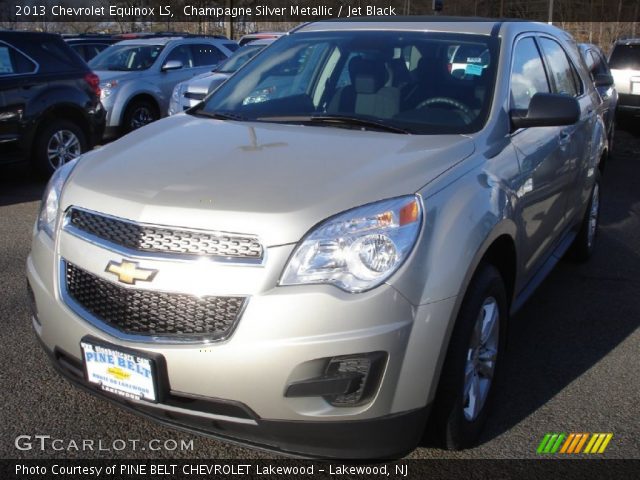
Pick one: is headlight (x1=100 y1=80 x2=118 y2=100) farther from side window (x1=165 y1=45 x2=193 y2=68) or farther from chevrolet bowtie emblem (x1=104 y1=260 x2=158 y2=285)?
chevrolet bowtie emblem (x1=104 y1=260 x2=158 y2=285)

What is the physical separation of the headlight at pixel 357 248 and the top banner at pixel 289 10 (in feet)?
85.2

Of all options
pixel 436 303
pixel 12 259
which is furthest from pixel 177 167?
pixel 12 259

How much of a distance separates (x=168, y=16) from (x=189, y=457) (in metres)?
31.3

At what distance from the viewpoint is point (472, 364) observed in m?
2.95

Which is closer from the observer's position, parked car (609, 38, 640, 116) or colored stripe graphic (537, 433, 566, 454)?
colored stripe graphic (537, 433, 566, 454)

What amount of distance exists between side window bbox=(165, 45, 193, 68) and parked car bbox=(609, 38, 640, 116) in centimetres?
772

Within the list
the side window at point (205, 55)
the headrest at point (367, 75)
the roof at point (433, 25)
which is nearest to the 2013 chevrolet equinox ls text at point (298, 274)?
the headrest at point (367, 75)

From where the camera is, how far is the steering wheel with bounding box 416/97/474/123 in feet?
11.3

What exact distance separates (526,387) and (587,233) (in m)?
2.31

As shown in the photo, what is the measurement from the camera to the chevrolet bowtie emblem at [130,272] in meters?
2.46

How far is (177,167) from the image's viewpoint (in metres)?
2.90

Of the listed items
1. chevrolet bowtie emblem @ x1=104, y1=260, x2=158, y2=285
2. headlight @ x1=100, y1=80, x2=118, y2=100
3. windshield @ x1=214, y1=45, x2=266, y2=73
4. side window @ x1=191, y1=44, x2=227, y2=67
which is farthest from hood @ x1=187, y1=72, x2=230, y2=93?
chevrolet bowtie emblem @ x1=104, y1=260, x2=158, y2=285

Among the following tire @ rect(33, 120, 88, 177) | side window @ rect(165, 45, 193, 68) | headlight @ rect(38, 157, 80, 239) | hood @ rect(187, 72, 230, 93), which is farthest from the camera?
side window @ rect(165, 45, 193, 68)

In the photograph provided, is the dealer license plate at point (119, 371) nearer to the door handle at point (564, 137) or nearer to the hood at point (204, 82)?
the door handle at point (564, 137)
